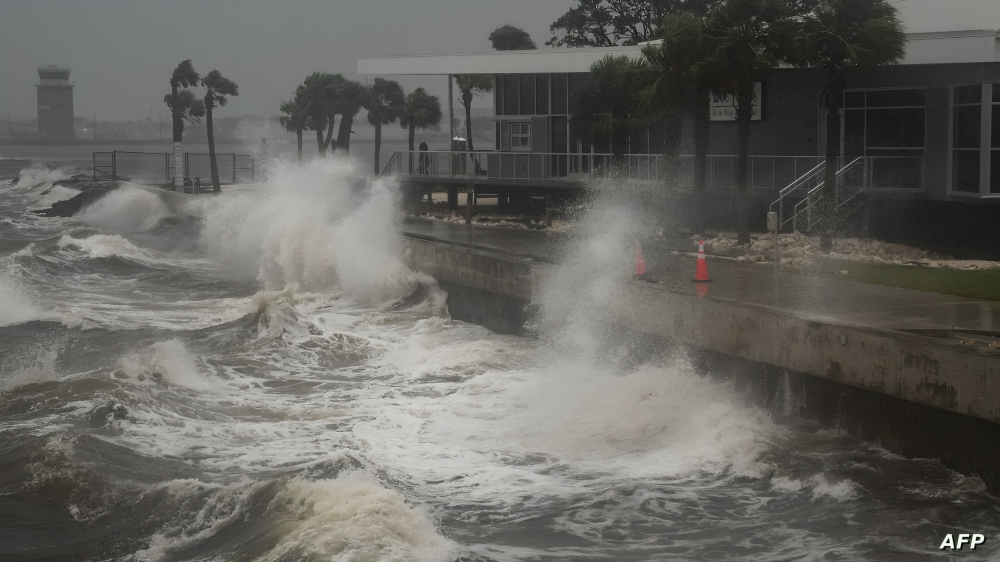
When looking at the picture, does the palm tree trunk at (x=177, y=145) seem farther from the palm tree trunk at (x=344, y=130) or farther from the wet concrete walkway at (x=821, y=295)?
the wet concrete walkway at (x=821, y=295)

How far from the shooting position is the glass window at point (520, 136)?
32.0 m

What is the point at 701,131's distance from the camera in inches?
846

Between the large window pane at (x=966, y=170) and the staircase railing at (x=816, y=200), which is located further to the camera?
the staircase railing at (x=816, y=200)

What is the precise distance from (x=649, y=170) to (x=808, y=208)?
19.7 ft

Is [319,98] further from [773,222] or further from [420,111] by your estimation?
[773,222]

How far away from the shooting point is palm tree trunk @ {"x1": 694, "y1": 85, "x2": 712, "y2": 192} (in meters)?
20.8

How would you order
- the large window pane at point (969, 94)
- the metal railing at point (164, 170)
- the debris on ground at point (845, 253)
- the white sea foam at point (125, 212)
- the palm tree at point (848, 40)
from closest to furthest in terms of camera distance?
the debris on ground at point (845, 253)
the palm tree at point (848, 40)
the large window pane at point (969, 94)
the white sea foam at point (125, 212)
the metal railing at point (164, 170)

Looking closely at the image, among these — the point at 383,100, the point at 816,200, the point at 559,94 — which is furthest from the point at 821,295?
the point at 383,100

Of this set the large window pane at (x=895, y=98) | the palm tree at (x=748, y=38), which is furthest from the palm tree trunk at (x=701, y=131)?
the large window pane at (x=895, y=98)

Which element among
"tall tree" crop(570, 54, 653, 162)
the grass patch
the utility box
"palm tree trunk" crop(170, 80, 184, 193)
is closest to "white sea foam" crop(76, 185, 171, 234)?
"palm tree trunk" crop(170, 80, 184, 193)

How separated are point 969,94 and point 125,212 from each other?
3647 centimetres

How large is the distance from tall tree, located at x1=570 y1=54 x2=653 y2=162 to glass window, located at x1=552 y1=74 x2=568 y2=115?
395 centimetres

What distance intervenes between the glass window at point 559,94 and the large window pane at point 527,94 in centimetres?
89

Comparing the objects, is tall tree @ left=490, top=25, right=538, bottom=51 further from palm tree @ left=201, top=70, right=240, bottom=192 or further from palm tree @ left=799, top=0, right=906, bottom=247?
palm tree @ left=799, top=0, right=906, bottom=247
